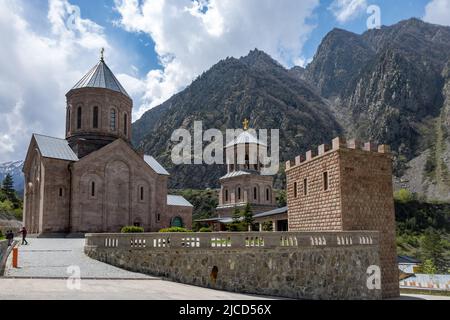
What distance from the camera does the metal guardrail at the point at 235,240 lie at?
15.4 m

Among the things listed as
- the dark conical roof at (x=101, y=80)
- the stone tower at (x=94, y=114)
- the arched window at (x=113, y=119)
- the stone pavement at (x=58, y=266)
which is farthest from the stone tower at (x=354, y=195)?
the dark conical roof at (x=101, y=80)

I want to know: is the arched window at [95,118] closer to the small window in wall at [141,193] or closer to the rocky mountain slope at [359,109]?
the small window in wall at [141,193]

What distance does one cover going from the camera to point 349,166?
762 inches

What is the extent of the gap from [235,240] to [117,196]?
65.6ft

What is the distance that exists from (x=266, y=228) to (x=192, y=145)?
86.1 metres

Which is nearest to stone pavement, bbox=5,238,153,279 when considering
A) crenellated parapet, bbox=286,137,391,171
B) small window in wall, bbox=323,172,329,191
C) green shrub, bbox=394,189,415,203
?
small window in wall, bbox=323,172,329,191

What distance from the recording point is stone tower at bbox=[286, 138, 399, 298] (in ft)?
62.4

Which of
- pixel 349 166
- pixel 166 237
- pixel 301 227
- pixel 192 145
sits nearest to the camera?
pixel 166 237

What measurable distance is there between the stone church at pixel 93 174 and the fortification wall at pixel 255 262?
15980 millimetres

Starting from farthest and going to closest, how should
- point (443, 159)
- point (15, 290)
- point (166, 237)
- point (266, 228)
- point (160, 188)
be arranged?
1. point (443, 159)
2. point (266, 228)
3. point (160, 188)
4. point (166, 237)
5. point (15, 290)

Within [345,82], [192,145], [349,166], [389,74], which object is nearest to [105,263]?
[349,166]

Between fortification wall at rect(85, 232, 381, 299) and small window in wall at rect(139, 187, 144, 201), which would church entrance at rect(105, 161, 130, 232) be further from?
fortification wall at rect(85, 232, 381, 299)

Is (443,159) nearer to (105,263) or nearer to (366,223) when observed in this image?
(366,223)

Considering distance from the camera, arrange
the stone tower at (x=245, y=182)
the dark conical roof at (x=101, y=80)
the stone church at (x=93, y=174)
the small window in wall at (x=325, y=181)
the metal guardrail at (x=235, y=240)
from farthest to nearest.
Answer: the stone tower at (x=245, y=182), the dark conical roof at (x=101, y=80), the stone church at (x=93, y=174), the small window in wall at (x=325, y=181), the metal guardrail at (x=235, y=240)
